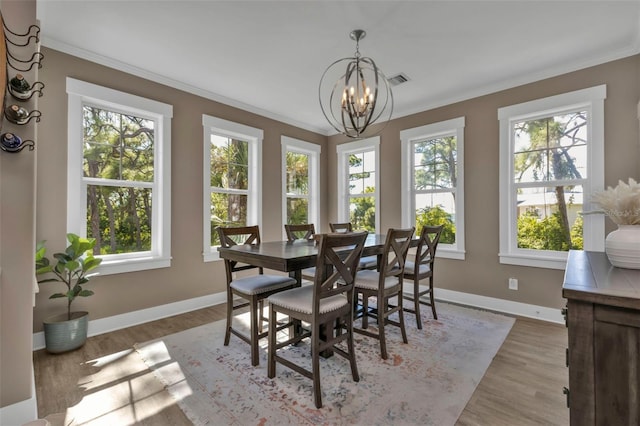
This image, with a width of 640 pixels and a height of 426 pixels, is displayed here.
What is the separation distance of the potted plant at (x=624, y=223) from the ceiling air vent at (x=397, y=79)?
2521 millimetres

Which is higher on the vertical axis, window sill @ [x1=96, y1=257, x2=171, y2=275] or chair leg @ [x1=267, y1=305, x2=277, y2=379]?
window sill @ [x1=96, y1=257, x2=171, y2=275]

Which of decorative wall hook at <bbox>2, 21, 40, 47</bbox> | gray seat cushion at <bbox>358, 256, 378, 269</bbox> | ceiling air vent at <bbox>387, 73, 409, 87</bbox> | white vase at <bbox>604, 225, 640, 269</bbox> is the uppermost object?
ceiling air vent at <bbox>387, 73, 409, 87</bbox>

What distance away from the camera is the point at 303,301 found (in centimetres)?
195

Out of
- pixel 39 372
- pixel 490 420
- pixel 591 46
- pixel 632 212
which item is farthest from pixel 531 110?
pixel 39 372

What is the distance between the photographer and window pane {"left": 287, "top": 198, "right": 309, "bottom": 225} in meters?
4.89

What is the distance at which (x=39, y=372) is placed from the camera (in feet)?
6.93

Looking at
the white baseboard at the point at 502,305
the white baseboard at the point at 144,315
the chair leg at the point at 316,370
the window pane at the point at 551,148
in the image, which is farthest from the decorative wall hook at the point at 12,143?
the window pane at the point at 551,148

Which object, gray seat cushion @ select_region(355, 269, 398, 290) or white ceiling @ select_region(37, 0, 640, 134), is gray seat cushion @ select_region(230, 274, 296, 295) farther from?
white ceiling @ select_region(37, 0, 640, 134)

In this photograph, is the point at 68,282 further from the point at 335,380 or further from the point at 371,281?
the point at 371,281

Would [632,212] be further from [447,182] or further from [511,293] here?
[447,182]

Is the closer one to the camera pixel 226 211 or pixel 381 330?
pixel 381 330

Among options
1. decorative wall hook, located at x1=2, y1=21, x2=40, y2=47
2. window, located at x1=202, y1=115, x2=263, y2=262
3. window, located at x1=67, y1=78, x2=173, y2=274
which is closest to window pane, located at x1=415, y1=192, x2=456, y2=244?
window, located at x1=202, y1=115, x2=263, y2=262

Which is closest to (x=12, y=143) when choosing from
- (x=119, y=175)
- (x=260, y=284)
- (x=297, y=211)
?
(x=119, y=175)

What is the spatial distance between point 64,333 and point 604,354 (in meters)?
3.37
